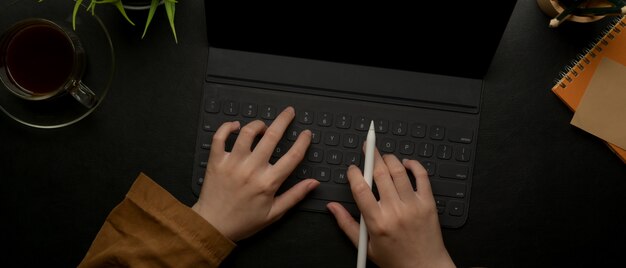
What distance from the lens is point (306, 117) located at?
82 centimetres

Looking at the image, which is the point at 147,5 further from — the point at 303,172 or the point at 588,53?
the point at 588,53

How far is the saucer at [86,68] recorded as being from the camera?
80 cm

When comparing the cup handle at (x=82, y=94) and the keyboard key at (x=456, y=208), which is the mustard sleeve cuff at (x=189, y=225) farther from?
the keyboard key at (x=456, y=208)

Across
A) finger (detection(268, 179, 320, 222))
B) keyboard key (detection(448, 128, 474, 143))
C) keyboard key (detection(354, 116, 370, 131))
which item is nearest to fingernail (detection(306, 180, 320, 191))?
finger (detection(268, 179, 320, 222))

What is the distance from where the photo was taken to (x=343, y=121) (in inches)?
32.6

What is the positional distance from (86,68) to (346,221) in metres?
0.43

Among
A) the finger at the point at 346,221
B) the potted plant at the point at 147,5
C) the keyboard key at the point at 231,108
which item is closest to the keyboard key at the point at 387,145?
the finger at the point at 346,221

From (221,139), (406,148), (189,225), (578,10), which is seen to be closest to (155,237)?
(189,225)

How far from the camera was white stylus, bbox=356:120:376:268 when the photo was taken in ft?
2.57

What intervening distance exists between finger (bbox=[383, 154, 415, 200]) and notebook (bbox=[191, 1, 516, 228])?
0.03m

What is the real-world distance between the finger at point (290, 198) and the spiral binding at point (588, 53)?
0.41 metres

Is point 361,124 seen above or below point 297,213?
above

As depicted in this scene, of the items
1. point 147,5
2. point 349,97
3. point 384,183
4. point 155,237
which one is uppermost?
point 147,5

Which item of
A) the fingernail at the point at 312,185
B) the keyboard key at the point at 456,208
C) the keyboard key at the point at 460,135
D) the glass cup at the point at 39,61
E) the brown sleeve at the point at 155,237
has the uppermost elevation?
the glass cup at the point at 39,61
